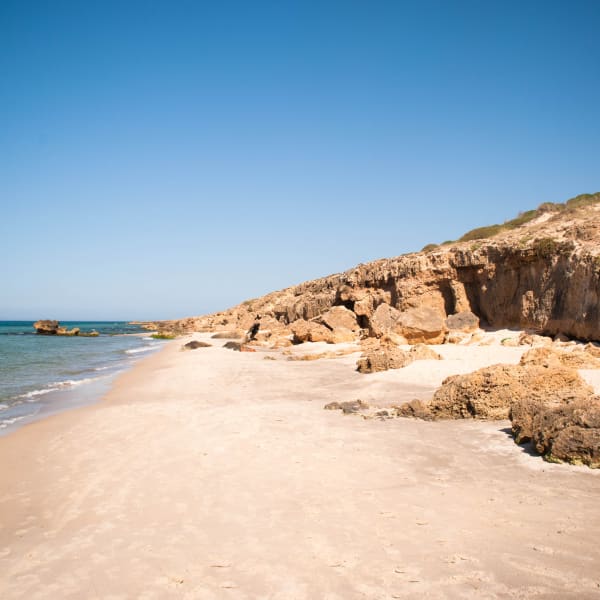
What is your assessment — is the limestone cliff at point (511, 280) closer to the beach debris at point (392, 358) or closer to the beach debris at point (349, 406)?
the beach debris at point (392, 358)

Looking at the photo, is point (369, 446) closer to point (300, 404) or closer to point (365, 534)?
point (365, 534)

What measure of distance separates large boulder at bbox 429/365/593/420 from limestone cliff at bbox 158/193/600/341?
8.69 metres

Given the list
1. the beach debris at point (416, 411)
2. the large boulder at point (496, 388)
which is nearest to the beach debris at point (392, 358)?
the beach debris at point (416, 411)

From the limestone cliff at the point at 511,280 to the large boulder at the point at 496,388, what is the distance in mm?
8691

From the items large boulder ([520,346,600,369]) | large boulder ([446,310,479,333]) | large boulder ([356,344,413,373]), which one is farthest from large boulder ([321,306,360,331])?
large boulder ([520,346,600,369])

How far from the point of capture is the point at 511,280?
2083cm

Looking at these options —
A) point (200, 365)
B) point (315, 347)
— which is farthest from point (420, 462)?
point (315, 347)

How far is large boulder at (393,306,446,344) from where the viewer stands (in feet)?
66.2

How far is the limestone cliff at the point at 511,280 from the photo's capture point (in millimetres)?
16609

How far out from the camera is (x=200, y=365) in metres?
19.5

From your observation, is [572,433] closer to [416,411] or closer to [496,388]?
[496,388]

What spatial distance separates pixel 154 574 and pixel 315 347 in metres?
21.1

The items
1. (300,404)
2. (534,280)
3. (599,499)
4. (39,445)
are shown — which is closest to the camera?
(599,499)

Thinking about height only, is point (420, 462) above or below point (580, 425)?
below
